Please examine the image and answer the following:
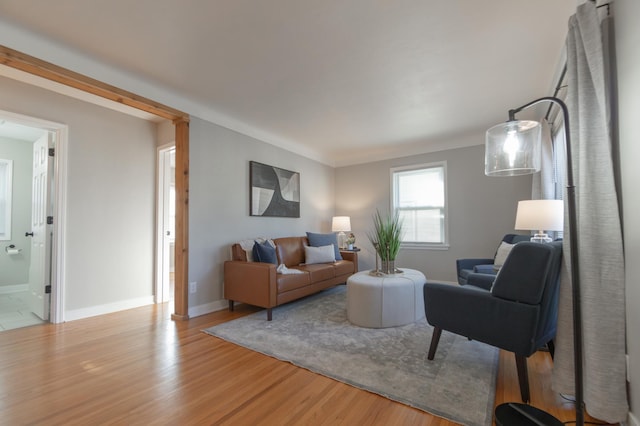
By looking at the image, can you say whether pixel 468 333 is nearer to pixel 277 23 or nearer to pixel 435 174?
pixel 277 23

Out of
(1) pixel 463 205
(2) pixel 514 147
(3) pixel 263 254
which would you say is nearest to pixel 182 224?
(3) pixel 263 254

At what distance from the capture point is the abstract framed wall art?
4.17 meters

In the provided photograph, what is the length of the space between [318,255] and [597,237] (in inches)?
130

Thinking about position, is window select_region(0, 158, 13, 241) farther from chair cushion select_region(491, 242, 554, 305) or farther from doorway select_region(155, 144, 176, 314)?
chair cushion select_region(491, 242, 554, 305)

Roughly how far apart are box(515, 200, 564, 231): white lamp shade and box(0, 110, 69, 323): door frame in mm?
4726

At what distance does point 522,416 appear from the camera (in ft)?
4.84

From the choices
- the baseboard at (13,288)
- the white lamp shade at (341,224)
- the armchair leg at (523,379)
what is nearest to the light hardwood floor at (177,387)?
the armchair leg at (523,379)

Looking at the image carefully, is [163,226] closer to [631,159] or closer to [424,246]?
[424,246]

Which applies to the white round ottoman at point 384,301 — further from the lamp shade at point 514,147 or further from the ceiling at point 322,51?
the ceiling at point 322,51

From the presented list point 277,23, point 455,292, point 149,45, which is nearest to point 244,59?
point 277,23

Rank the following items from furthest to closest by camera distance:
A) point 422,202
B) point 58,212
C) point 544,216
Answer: point 422,202 → point 58,212 → point 544,216

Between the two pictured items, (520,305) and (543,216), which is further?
(543,216)

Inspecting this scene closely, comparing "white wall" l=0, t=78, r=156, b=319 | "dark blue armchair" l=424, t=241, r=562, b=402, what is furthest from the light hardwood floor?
"white wall" l=0, t=78, r=156, b=319

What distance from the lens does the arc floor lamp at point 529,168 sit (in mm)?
1351
